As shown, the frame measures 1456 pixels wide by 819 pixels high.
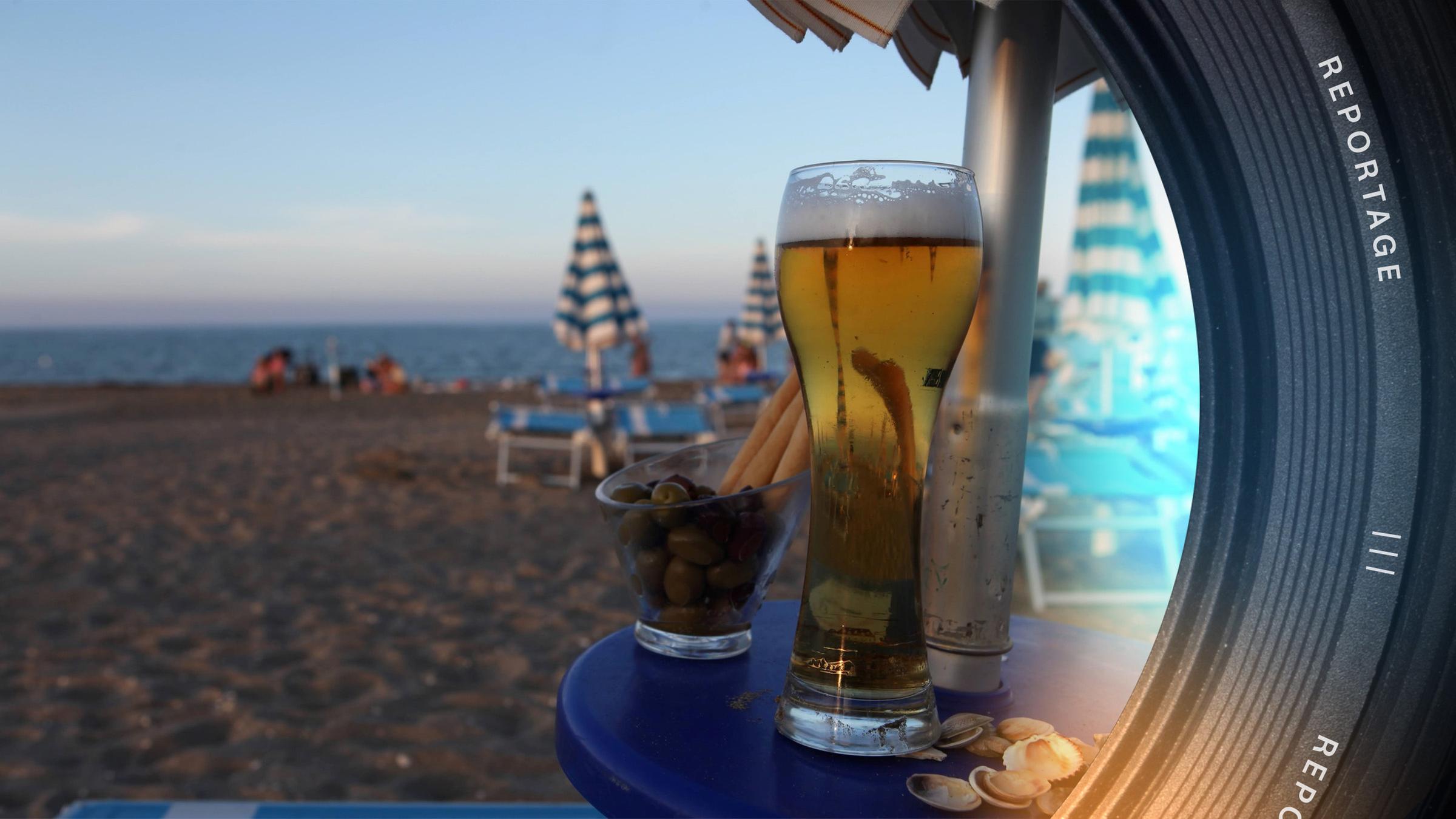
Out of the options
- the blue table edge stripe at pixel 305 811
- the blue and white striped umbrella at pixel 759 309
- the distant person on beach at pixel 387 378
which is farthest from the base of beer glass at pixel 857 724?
the distant person on beach at pixel 387 378

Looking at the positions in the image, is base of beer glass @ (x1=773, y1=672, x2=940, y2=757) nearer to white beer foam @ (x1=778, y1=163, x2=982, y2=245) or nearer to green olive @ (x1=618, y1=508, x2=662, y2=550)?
green olive @ (x1=618, y1=508, x2=662, y2=550)

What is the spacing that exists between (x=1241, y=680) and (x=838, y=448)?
0.31 meters

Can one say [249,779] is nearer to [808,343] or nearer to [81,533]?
[808,343]

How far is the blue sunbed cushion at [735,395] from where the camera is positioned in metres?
9.71

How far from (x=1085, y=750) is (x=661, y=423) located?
23.7ft

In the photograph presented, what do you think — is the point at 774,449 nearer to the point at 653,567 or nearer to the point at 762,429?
the point at 762,429

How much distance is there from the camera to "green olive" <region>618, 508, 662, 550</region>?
0.97 meters

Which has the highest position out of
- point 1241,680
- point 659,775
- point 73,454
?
point 1241,680

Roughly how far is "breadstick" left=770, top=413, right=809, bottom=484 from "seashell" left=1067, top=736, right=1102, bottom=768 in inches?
13.7

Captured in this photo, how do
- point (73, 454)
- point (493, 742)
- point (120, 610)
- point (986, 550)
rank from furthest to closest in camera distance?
1. point (73, 454)
2. point (120, 610)
3. point (493, 742)
4. point (986, 550)

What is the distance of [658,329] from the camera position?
375 feet

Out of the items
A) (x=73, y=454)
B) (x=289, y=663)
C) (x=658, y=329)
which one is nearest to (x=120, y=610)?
(x=289, y=663)

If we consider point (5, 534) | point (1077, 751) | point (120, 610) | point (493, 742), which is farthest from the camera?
point (5, 534)

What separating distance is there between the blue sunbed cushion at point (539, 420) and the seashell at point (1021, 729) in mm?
7160
